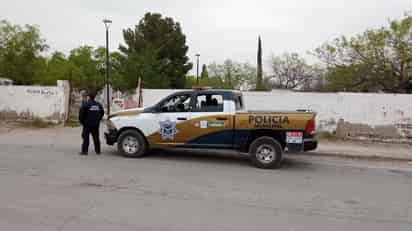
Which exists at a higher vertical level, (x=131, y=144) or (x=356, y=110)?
(x=356, y=110)

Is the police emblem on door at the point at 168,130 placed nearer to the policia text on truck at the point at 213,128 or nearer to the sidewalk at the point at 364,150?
the policia text on truck at the point at 213,128

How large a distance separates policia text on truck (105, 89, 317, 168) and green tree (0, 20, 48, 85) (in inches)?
930

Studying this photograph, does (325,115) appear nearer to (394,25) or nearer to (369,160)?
(369,160)

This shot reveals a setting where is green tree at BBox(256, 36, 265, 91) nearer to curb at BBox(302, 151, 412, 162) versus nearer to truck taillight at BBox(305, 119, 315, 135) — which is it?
curb at BBox(302, 151, 412, 162)

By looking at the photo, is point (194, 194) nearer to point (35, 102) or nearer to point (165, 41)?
point (35, 102)

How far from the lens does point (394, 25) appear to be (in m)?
15.9

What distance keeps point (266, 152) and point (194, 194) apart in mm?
2833

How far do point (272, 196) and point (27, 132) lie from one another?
445 inches

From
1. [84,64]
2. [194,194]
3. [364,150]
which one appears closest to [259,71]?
[84,64]

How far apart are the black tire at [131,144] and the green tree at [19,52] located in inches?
938

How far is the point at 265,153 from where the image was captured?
7.39 meters

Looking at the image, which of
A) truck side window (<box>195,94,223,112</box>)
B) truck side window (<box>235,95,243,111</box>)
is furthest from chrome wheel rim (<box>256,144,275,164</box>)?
truck side window (<box>195,94,223,112</box>)

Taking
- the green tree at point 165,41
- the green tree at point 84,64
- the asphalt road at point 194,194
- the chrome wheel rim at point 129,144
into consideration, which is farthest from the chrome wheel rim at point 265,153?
the green tree at point 84,64

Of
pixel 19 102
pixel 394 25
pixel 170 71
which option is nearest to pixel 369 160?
pixel 394 25
